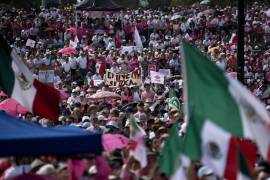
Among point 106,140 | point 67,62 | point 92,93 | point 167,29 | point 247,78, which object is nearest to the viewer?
point 106,140

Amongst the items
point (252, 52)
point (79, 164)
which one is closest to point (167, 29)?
point (252, 52)

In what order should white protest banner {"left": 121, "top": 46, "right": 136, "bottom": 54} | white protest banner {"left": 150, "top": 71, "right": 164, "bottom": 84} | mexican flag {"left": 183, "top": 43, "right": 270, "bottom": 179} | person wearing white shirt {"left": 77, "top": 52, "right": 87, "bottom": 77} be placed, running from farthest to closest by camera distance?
white protest banner {"left": 121, "top": 46, "right": 136, "bottom": 54} → person wearing white shirt {"left": 77, "top": 52, "right": 87, "bottom": 77} → white protest banner {"left": 150, "top": 71, "right": 164, "bottom": 84} → mexican flag {"left": 183, "top": 43, "right": 270, "bottom": 179}

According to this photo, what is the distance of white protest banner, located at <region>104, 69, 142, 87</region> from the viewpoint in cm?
2757

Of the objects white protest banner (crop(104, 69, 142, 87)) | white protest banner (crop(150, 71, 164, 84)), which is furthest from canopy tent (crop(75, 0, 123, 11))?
white protest banner (crop(150, 71, 164, 84))

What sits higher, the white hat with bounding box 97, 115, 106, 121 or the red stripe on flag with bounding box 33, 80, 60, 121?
the red stripe on flag with bounding box 33, 80, 60, 121

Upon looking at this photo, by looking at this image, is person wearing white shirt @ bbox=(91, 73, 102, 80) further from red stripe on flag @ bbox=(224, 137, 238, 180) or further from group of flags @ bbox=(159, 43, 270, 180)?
red stripe on flag @ bbox=(224, 137, 238, 180)

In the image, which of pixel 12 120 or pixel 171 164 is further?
pixel 12 120

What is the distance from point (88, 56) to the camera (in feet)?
112

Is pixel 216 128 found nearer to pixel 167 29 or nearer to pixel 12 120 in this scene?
pixel 12 120

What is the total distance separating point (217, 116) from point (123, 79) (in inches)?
745

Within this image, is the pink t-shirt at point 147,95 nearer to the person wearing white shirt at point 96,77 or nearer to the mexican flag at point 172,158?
the person wearing white shirt at point 96,77

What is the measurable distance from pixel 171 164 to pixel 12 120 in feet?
7.25

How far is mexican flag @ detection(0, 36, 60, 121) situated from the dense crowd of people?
0.59 meters

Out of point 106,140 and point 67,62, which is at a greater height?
point 106,140
